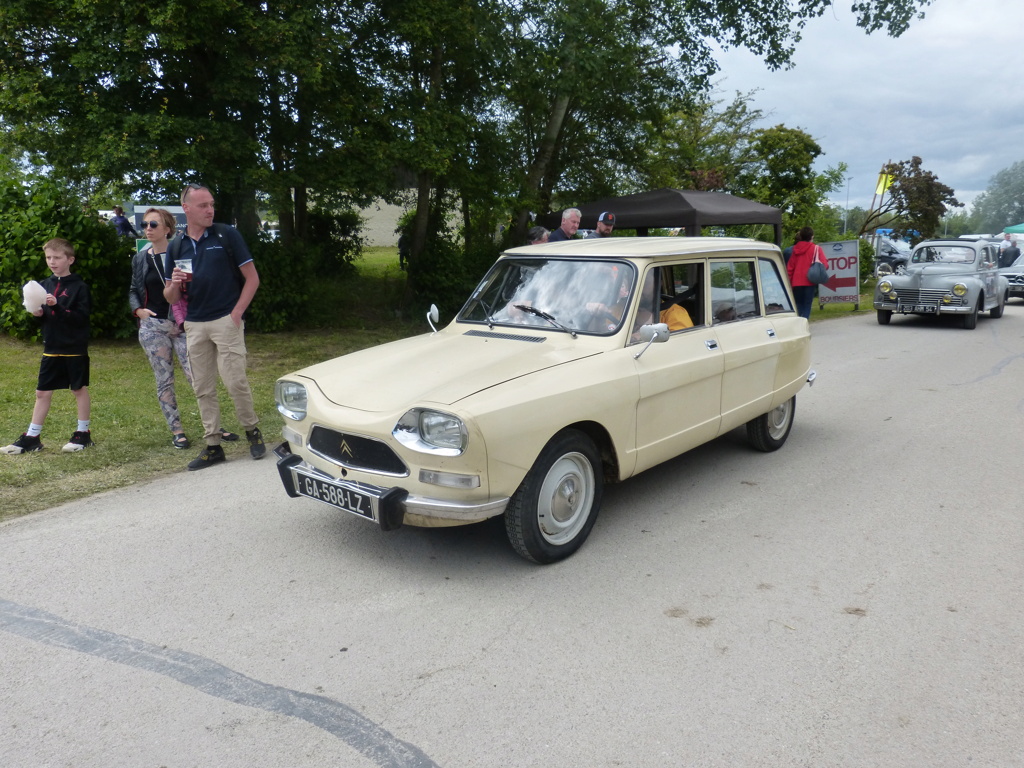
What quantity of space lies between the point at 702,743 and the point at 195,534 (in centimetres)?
325

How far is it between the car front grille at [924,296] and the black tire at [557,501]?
1339 cm

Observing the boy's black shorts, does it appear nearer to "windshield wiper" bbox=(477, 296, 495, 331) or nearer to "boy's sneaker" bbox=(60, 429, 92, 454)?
"boy's sneaker" bbox=(60, 429, 92, 454)

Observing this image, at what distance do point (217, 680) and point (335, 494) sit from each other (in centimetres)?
110

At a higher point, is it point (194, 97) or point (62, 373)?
point (194, 97)

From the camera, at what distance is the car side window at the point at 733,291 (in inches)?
217

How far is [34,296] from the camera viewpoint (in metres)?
5.99

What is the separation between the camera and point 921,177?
33.1 m

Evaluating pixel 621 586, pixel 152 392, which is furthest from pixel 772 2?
pixel 621 586

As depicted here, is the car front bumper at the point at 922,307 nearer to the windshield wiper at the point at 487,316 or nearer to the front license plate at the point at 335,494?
the windshield wiper at the point at 487,316

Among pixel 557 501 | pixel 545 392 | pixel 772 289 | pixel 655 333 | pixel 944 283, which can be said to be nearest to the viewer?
pixel 545 392

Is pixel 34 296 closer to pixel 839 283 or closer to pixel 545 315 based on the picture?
pixel 545 315

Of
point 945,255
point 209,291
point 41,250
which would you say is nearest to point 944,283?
point 945,255

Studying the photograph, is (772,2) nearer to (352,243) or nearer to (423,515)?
(352,243)

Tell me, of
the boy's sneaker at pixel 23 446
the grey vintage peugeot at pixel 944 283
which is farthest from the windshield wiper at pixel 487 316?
the grey vintage peugeot at pixel 944 283
